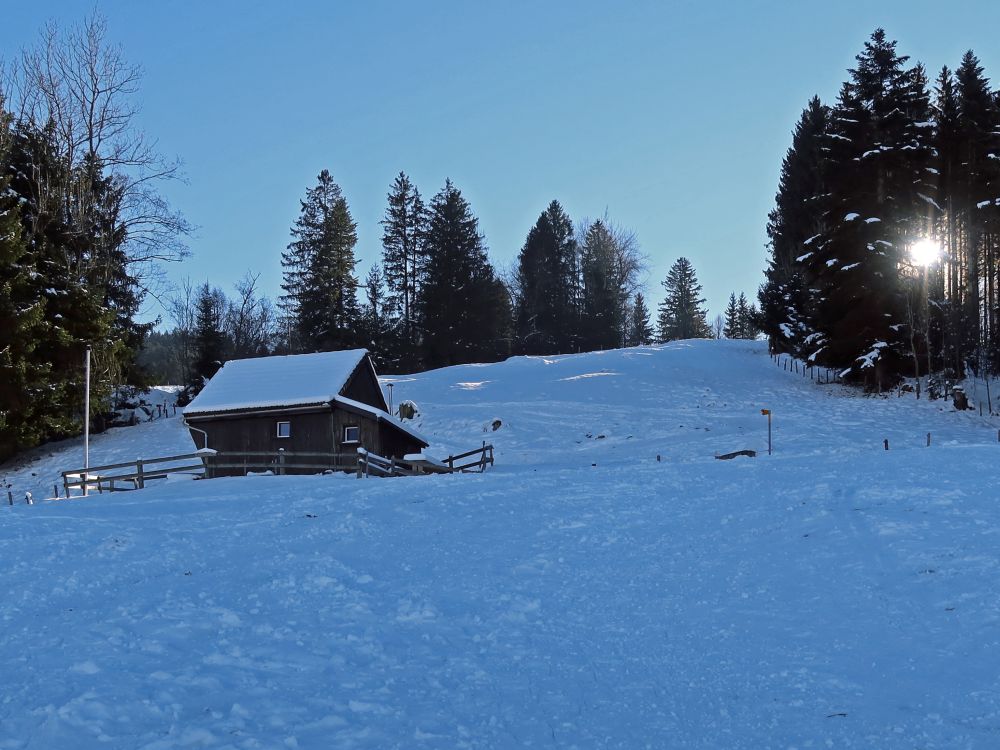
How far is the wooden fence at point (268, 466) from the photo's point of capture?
27281 mm

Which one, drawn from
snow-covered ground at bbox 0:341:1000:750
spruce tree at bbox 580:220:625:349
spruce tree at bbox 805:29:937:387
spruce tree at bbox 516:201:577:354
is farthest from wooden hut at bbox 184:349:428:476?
spruce tree at bbox 580:220:625:349

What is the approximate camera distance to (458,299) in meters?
74.1

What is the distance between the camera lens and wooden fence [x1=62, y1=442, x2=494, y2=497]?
27.3 m

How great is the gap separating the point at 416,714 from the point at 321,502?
40.8 feet

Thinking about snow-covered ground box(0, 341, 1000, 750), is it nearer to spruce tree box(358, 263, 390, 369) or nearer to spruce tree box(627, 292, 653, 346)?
spruce tree box(358, 263, 390, 369)

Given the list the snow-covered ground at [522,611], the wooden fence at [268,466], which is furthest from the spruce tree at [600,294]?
the snow-covered ground at [522,611]

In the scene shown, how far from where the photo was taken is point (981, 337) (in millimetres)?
49219

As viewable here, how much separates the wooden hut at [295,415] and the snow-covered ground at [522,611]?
9.99 metres

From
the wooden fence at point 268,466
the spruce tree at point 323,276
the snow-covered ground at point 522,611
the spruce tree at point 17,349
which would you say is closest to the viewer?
the snow-covered ground at point 522,611

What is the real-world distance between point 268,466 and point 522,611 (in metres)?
18.3

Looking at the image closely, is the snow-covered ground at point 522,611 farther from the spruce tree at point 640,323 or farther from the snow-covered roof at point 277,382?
the spruce tree at point 640,323

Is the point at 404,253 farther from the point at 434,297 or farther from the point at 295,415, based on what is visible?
the point at 295,415

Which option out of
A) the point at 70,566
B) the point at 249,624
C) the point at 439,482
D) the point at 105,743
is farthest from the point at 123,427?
the point at 105,743

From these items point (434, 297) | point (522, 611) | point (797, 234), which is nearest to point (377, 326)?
point (434, 297)
